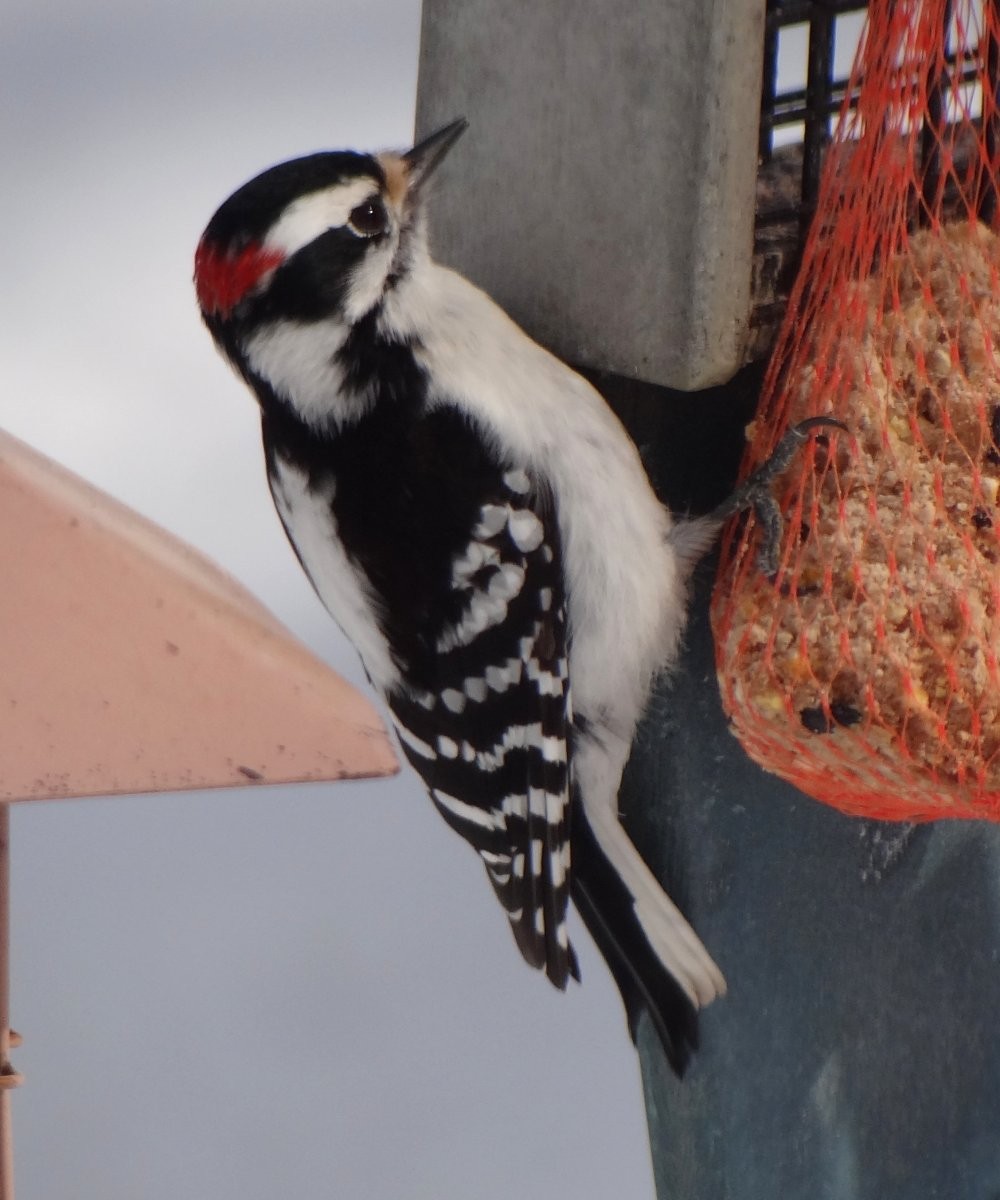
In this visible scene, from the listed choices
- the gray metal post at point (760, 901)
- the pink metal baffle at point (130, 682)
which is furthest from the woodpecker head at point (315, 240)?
the pink metal baffle at point (130, 682)

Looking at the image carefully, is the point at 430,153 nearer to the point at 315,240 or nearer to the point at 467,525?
the point at 315,240

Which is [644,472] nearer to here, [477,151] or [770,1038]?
[477,151]

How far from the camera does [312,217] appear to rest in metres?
1.42

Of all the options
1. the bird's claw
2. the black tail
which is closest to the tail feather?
the black tail

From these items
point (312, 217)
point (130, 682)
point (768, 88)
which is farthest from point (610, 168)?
point (130, 682)

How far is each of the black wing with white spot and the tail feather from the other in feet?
0.22

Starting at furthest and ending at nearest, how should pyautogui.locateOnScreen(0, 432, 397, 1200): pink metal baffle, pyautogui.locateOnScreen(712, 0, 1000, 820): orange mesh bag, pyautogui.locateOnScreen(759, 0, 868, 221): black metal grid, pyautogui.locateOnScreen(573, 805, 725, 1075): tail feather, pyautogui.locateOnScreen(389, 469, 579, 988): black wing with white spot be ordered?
1. pyautogui.locateOnScreen(573, 805, 725, 1075): tail feather
2. pyautogui.locateOnScreen(389, 469, 579, 988): black wing with white spot
3. pyautogui.locateOnScreen(759, 0, 868, 221): black metal grid
4. pyautogui.locateOnScreen(712, 0, 1000, 820): orange mesh bag
5. pyautogui.locateOnScreen(0, 432, 397, 1200): pink metal baffle

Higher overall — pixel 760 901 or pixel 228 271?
pixel 228 271

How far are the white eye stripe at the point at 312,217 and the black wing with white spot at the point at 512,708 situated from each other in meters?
0.27

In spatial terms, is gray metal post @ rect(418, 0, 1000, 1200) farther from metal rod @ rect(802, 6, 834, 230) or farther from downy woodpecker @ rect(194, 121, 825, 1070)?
metal rod @ rect(802, 6, 834, 230)

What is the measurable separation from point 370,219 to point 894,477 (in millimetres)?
510

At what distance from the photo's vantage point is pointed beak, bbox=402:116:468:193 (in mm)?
1475

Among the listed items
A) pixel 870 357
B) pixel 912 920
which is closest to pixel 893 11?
pixel 870 357

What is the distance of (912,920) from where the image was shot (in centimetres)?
166
